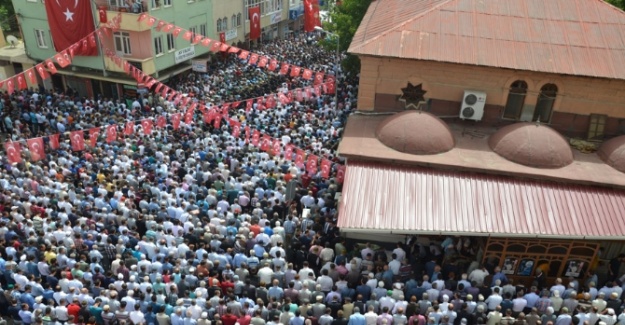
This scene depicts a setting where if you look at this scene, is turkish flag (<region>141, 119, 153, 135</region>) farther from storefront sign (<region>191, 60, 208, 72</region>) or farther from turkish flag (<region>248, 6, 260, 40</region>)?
turkish flag (<region>248, 6, 260, 40</region>)

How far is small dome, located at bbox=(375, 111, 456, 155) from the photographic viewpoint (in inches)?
591

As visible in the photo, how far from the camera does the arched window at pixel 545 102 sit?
54.0 ft

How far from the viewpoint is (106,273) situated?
12.9 m

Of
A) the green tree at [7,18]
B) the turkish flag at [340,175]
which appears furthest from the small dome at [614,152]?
the green tree at [7,18]

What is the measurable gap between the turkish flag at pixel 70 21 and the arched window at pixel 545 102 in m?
23.7

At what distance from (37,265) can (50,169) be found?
627 centimetres

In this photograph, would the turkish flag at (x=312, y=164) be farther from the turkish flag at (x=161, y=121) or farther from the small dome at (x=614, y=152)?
the small dome at (x=614, y=152)

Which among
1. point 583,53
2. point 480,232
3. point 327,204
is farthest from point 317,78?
point 480,232

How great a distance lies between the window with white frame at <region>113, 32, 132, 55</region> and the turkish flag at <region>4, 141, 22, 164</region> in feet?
42.6

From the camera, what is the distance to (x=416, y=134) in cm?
1512

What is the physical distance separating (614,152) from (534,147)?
2696 mm

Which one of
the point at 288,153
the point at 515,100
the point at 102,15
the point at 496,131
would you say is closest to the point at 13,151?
the point at 288,153

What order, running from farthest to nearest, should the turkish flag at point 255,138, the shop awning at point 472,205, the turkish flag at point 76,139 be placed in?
1. the turkish flag at point 76,139
2. the turkish flag at point 255,138
3. the shop awning at point 472,205

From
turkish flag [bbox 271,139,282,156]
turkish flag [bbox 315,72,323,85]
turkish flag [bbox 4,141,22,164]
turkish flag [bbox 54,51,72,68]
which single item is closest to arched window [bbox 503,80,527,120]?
turkish flag [bbox 271,139,282,156]
